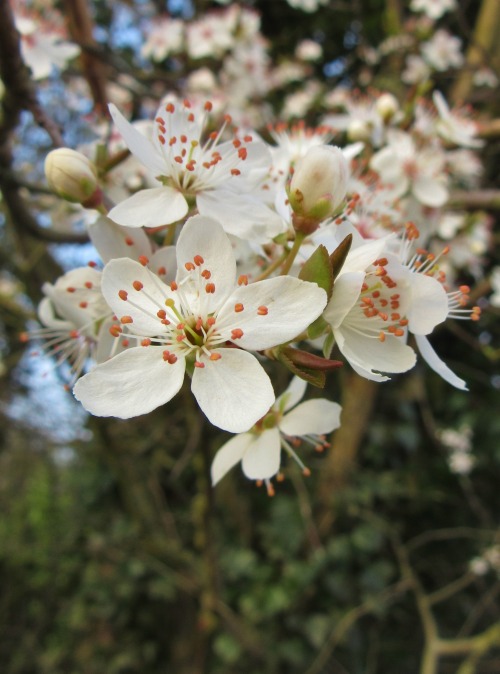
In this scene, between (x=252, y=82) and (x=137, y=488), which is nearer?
(x=137, y=488)

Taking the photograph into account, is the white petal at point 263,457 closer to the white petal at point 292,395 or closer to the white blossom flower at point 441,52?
the white petal at point 292,395

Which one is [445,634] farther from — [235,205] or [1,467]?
[1,467]

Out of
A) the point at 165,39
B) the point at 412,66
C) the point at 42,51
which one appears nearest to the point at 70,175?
the point at 42,51

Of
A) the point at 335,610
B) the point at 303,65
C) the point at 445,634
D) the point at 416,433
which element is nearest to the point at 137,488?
the point at 335,610

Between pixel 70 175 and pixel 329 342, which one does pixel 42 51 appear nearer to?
pixel 70 175

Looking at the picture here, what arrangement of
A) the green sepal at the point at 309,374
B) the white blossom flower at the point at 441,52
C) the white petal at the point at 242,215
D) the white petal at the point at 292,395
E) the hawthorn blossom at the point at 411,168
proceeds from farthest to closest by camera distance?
1. the white blossom flower at the point at 441,52
2. the hawthorn blossom at the point at 411,168
3. the white petal at the point at 292,395
4. the white petal at the point at 242,215
5. the green sepal at the point at 309,374

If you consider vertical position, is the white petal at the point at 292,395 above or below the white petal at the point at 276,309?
below

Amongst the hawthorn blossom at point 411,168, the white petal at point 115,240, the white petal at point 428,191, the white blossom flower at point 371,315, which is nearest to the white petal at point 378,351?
the white blossom flower at point 371,315
